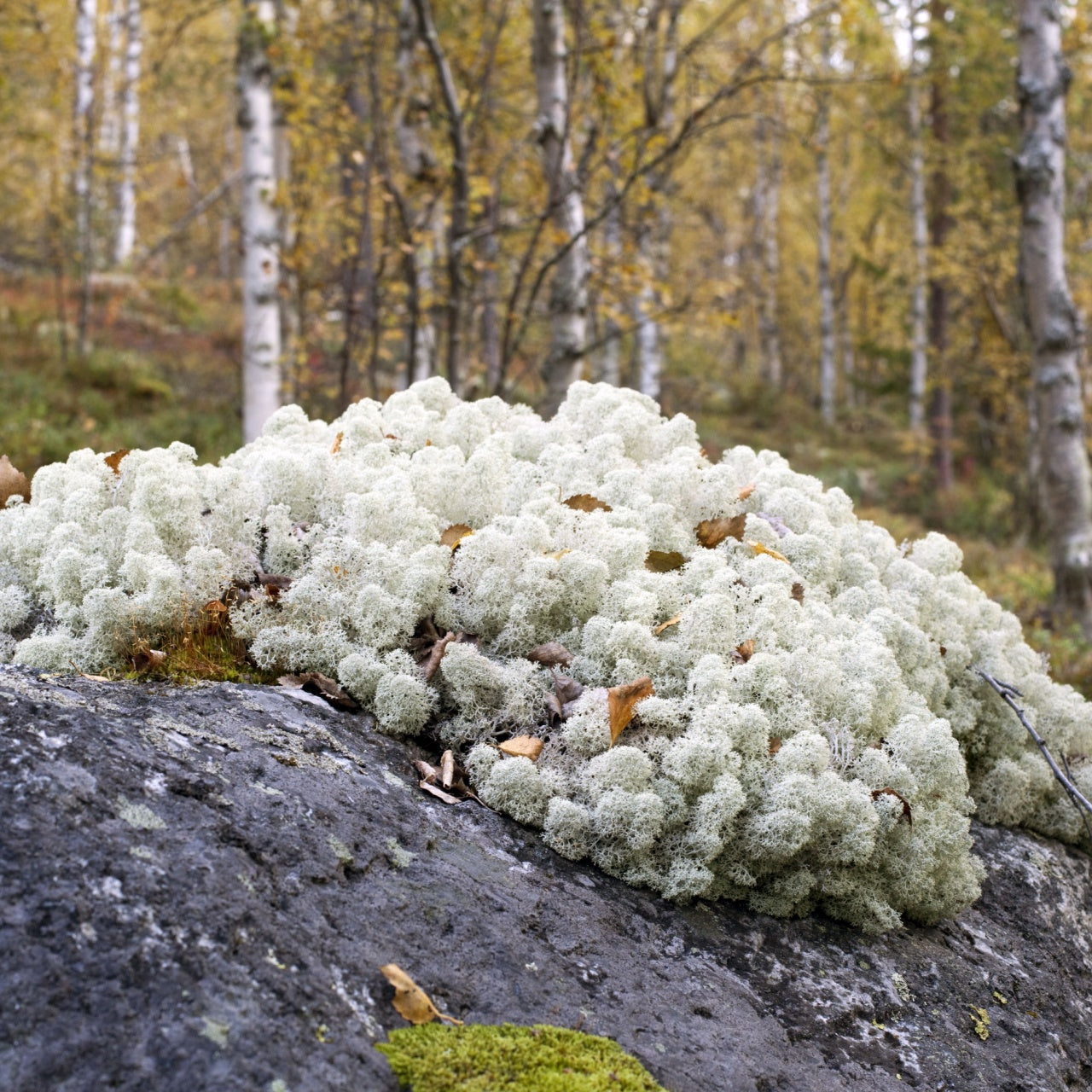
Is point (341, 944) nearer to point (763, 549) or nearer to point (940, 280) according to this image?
point (763, 549)

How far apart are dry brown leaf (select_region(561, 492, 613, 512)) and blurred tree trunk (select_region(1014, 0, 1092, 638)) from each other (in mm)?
5358

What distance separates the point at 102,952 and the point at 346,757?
2.49 ft

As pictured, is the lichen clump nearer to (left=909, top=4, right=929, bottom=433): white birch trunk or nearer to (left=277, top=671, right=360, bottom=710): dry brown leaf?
(left=277, top=671, right=360, bottom=710): dry brown leaf

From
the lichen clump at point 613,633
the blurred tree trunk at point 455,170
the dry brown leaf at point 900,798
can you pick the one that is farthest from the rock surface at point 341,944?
the blurred tree trunk at point 455,170

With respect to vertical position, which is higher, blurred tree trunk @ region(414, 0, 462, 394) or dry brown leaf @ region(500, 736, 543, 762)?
blurred tree trunk @ region(414, 0, 462, 394)

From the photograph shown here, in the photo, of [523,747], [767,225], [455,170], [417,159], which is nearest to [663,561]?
[523,747]

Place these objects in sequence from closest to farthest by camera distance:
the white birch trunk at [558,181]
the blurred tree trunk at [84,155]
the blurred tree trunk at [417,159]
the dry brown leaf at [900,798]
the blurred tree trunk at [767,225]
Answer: the dry brown leaf at [900,798]
the white birch trunk at [558,181]
the blurred tree trunk at [417,159]
the blurred tree trunk at [84,155]
the blurred tree trunk at [767,225]

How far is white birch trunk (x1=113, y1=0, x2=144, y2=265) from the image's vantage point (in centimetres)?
1833

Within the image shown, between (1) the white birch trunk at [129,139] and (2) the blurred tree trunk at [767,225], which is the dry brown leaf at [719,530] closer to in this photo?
(1) the white birch trunk at [129,139]

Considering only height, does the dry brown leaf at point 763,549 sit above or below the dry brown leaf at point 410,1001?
above

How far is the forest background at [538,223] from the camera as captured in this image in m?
7.46

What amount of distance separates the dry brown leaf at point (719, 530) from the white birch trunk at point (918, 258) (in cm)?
1550

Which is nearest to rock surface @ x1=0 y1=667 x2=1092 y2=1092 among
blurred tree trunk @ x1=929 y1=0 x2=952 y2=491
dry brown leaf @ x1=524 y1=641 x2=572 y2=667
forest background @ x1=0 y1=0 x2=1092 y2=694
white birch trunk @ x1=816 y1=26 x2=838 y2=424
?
dry brown leaf @ x1=524 y1=641 x2=572 y2=667

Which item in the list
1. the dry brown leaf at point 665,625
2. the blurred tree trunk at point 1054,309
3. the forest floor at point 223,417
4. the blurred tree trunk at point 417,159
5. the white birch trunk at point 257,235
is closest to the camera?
the dry brown leaf at point 665,625
